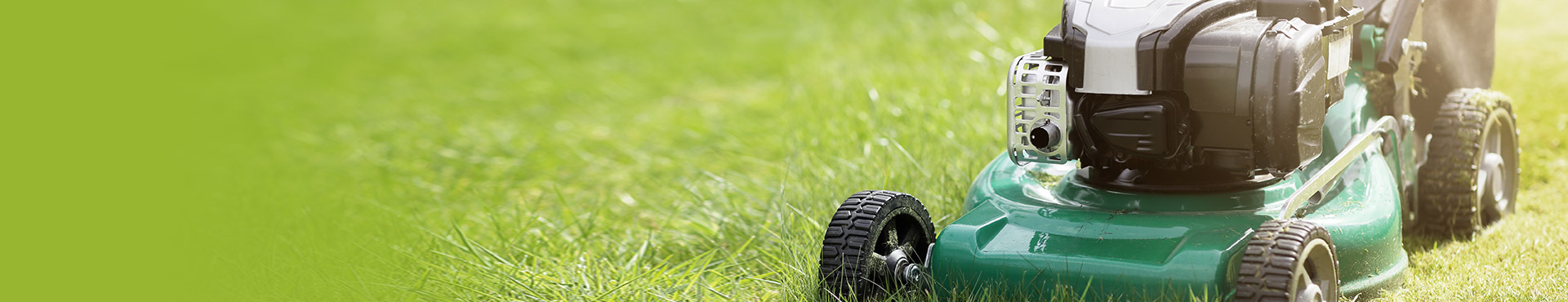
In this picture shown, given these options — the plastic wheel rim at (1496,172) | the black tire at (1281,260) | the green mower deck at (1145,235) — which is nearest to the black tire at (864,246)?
the green mower deck at (1145,235)

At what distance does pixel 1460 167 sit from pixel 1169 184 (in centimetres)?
111

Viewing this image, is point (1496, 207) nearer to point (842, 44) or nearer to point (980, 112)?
point (980, 112)

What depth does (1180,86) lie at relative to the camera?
2785 mm

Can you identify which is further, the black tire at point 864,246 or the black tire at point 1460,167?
the black tire at point 1460,167

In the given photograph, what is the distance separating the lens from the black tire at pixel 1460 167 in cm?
363

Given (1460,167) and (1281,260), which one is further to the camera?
(1460,167)

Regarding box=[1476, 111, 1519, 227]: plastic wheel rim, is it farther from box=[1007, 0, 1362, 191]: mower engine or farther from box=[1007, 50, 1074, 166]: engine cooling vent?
box=[1007, 50, 1074, 166]: engine cooling vent

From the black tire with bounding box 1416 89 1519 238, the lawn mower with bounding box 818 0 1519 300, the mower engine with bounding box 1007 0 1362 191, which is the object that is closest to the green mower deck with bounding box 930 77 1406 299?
the lawn mower with bounding box 818 0 1519 300

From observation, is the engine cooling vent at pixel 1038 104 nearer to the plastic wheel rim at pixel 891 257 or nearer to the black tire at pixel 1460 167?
the plastic wheel rim at pixel 891 257

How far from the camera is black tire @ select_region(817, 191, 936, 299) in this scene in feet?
9.36

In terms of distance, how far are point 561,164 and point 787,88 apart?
4.29 ft

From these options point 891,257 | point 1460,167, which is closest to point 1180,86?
point 891,257

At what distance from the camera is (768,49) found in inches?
332

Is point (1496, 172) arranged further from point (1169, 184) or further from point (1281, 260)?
point (1281, 260)
